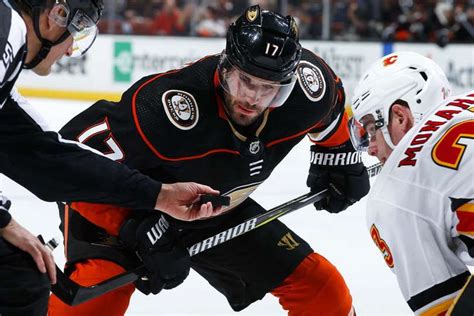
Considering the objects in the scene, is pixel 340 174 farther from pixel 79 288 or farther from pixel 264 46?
pixel 79 288

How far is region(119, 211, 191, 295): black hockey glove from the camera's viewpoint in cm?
260

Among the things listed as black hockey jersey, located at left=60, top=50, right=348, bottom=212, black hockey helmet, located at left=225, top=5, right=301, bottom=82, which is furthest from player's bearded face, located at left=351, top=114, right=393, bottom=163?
black hockey jersey, located at left=60, top=50, right=348, bottom=212

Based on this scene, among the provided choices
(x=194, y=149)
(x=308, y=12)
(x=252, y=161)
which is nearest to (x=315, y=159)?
(x=252, y=161)

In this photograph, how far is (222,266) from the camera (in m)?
2.86

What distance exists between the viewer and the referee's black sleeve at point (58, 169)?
2.01 m

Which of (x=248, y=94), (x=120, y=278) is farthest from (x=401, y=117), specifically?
(x=120, y=278)

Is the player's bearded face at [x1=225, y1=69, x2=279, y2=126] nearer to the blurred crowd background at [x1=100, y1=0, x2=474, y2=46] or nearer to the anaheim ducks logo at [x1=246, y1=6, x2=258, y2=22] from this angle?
the anaheim ducks logo at [x1=246, y1=6, x2=258, y2=22]

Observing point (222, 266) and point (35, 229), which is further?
point (35, 229)

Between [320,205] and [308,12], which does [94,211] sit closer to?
[320,205]

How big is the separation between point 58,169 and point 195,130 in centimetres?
59

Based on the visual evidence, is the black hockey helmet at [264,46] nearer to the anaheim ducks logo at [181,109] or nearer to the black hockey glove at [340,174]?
the anaheim ducks logo at [181,109]

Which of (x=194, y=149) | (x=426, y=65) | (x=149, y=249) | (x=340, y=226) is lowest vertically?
(x=340, y=226)

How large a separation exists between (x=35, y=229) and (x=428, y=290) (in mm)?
2606

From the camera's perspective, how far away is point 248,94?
256cm
